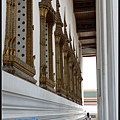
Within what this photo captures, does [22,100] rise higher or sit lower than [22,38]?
lower

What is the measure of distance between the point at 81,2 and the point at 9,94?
14.6 m

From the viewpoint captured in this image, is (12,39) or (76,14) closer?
(12,39)

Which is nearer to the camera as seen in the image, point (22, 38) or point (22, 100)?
point (22, 100)

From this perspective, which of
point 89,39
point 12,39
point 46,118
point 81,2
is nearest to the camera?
point 12,39

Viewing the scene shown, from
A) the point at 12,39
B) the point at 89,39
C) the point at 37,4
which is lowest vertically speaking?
the point at 12,39

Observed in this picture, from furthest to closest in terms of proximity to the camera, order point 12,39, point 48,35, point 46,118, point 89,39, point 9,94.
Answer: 1. point 89,39
2. point 48,35
3. point 46,118
4. point 12,39
5. point 9,94

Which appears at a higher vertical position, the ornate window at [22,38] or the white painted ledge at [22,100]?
the ornate window at [22,38]

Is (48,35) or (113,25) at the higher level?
(48,35)

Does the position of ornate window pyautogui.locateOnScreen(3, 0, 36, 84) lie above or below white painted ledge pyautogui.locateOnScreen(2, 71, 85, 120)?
above

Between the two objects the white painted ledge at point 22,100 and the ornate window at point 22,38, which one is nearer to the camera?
the white painted ledge at point 22,100

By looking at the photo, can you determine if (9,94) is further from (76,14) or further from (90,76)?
(90,76)

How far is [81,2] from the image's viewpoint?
17344 millimetres

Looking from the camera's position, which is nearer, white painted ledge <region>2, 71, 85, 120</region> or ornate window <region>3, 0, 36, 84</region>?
white painted ledge <region>2, 71, 85, 120</region>

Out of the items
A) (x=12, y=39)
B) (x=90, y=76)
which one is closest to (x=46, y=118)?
(x=12, y=39)
